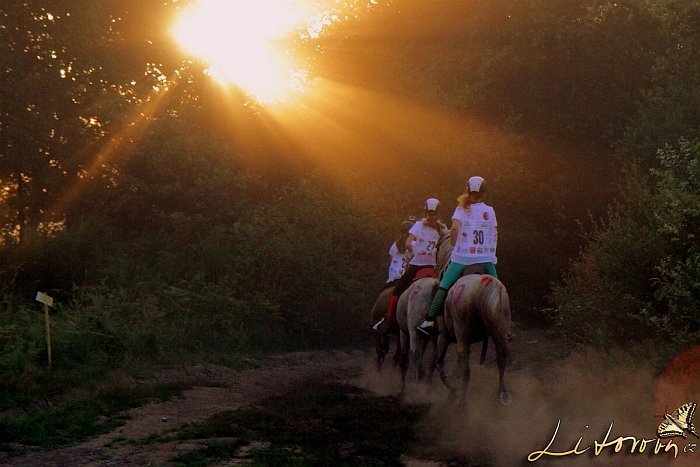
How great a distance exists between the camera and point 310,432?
35.7ft

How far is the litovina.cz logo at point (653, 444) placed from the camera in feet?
27.3

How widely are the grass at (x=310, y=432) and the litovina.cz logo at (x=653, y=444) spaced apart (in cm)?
161

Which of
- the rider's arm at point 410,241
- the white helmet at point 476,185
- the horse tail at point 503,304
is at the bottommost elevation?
the horse tail at point 503,304

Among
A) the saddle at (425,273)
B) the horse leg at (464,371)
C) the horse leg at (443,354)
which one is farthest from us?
the saddle at (425,273)

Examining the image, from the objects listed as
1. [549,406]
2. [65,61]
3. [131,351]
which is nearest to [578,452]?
[549,406]

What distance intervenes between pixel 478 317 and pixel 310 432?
317cm

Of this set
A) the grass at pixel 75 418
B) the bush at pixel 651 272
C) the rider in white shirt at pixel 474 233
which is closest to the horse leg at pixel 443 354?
the rider in white shirt at pixel 474 233

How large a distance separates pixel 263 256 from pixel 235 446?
14753 mm

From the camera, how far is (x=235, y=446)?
10.0 m

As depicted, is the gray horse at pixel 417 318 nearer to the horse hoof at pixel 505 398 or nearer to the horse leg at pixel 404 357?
the horse leg at pixel 404 357

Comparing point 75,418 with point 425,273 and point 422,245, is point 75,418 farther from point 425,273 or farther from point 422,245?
point 422,245

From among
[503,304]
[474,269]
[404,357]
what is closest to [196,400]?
[404,357]

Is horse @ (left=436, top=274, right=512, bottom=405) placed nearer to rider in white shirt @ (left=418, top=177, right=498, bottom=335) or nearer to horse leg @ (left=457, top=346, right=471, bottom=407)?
horse leg @ (left=457, top=346, right=471, bottom=407)

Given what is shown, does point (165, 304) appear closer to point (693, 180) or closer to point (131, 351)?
point (131, 351)
